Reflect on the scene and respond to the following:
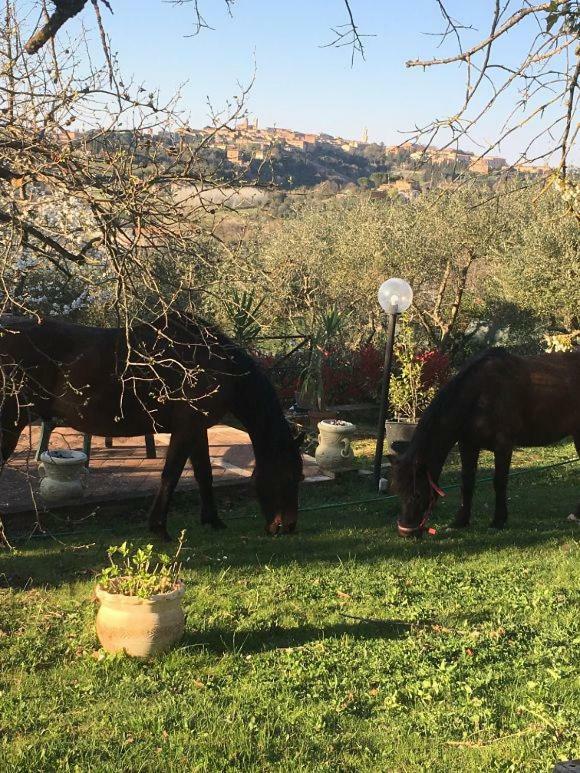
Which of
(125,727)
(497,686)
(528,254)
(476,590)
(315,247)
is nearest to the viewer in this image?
(125,727)

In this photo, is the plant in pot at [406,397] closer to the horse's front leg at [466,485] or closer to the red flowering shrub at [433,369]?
the red flowering shrub at [433,369]

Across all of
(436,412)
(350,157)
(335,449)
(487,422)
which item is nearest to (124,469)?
(335,449)

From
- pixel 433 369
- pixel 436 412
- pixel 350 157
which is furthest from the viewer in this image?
pixel 350 157

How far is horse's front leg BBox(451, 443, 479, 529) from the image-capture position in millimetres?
8086

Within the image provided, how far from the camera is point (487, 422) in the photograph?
26.4 ft

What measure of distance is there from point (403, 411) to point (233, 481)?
476 cm

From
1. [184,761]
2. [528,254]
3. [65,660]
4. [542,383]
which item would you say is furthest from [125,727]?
[528,254]

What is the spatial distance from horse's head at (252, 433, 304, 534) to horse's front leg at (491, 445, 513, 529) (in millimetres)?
2347

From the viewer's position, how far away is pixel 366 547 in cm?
718

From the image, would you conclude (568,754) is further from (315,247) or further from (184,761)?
(315,247)

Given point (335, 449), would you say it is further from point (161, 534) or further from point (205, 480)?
point (161, 534)

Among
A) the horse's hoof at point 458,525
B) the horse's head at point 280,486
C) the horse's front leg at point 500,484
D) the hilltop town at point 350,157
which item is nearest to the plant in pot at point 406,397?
the hilltop town at point 350,157

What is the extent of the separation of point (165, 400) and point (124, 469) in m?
2.47

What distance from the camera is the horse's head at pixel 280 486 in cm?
721
